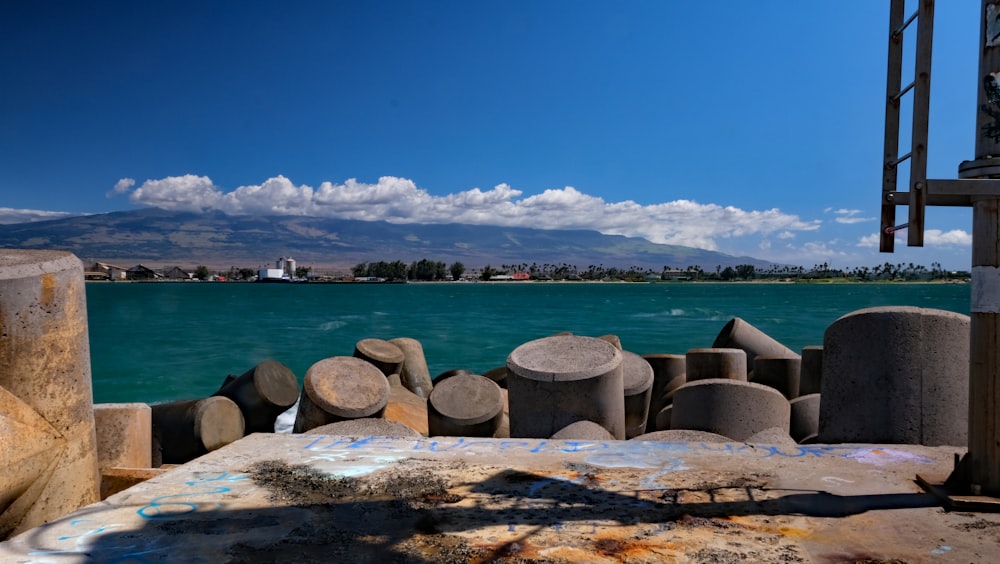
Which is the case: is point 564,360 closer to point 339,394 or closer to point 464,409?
point 464,409

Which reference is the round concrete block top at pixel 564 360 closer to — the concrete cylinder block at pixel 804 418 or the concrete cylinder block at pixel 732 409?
the concrete cylinder block at pixel 732 409

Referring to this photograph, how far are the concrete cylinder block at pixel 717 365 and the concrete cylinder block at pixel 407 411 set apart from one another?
4.08 meters

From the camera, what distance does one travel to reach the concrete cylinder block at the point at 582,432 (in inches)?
303

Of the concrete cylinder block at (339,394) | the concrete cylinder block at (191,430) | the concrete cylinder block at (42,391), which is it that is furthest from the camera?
the concrete cylinder block at (191,430)

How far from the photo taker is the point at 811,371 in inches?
433

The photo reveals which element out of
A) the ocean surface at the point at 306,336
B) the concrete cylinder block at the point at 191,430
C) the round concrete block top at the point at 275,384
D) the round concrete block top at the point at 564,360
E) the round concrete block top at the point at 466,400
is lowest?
the ocean surface at the point at 306,336

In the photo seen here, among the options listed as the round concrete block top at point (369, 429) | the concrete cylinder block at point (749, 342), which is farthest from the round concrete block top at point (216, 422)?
the concrete cylinder block at point (749, 342)

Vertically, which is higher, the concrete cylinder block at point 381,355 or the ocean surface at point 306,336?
the concrete cylinder block at point 381,355

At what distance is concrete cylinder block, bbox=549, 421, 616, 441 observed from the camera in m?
7.69

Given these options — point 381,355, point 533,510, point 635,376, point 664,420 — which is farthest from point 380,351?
point 533,510

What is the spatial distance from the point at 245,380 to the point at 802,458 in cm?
937

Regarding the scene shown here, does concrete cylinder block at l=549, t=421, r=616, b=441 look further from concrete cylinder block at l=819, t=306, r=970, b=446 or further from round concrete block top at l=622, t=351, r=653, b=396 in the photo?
round concrete block top at l=622, t=351, r=653, b=396

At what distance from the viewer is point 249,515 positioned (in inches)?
169

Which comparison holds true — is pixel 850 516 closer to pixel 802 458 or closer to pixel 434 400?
pixel 802 458
